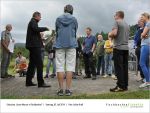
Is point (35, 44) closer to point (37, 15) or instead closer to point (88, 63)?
point (37, 15)

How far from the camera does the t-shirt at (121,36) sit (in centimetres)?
934

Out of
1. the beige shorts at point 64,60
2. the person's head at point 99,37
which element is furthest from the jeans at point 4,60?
the beige shorts at point 64,60

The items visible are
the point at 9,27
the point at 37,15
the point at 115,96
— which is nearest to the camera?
the point at 115,96

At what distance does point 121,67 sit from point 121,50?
1.22 ft

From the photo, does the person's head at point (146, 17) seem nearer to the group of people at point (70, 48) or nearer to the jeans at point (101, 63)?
the group of people at point (70, 48)

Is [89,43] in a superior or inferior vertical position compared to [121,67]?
superior

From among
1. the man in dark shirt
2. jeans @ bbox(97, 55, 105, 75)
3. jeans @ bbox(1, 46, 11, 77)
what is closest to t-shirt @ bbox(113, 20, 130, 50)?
the man in dark shirt

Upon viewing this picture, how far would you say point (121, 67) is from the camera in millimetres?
9289

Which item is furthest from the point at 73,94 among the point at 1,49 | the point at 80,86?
the point at 1,49

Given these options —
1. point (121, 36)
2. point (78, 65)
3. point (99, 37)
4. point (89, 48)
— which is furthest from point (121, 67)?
point (78, 65)

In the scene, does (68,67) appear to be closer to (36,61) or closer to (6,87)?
(36,61)

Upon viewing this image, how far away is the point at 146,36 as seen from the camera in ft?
31.6

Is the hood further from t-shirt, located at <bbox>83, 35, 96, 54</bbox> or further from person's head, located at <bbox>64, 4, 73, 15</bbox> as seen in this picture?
t-shirt, located at <bbox>83, 35, 96, 54</bbox>

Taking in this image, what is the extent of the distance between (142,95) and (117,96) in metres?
0.49
